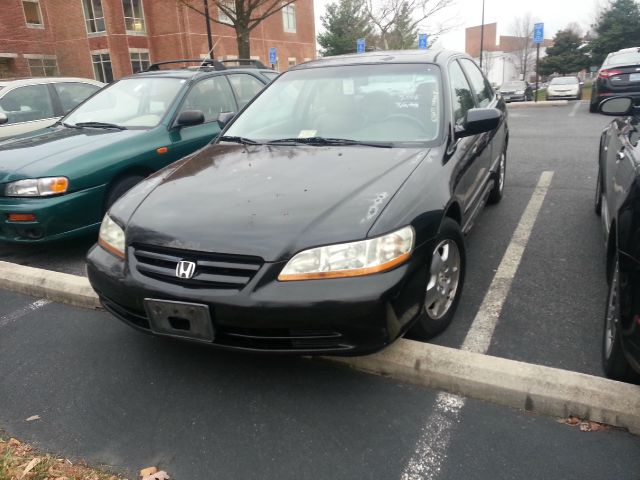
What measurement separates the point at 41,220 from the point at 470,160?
326 centimetres

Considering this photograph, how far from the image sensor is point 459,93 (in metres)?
3.82

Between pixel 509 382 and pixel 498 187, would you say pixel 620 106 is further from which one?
pixel 509 382

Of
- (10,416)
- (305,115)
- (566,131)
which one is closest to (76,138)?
(305,115)

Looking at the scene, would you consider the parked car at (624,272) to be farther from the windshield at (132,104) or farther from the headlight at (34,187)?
the windshield at (132,104)

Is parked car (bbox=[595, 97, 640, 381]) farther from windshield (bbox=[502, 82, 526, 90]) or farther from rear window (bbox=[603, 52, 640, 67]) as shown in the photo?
windshield (bbox=[502, 82, 526, 90])

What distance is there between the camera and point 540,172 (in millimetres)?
6867

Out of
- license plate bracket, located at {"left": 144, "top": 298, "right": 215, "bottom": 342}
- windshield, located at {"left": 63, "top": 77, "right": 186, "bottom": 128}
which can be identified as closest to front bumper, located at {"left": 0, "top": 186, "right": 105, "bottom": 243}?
windshield, located at {"left": 63, "top": 77, "right": 186, "bottom": 128}

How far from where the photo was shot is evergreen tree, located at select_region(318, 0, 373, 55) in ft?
125

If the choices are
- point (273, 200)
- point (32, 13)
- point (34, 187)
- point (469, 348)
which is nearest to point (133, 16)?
point (32, 13)

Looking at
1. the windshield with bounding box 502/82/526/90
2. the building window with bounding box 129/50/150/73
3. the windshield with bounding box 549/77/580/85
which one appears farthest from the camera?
the building window with bounding box 129/50/150/73

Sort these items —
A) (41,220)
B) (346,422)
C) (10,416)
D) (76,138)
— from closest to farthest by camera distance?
(346,422) < (10,416) < (41,220) < (76,138)

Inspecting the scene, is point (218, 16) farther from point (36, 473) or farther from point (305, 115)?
point (36, 473)

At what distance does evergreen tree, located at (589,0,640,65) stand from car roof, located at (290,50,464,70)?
41218mm

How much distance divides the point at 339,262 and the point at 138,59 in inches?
1251
